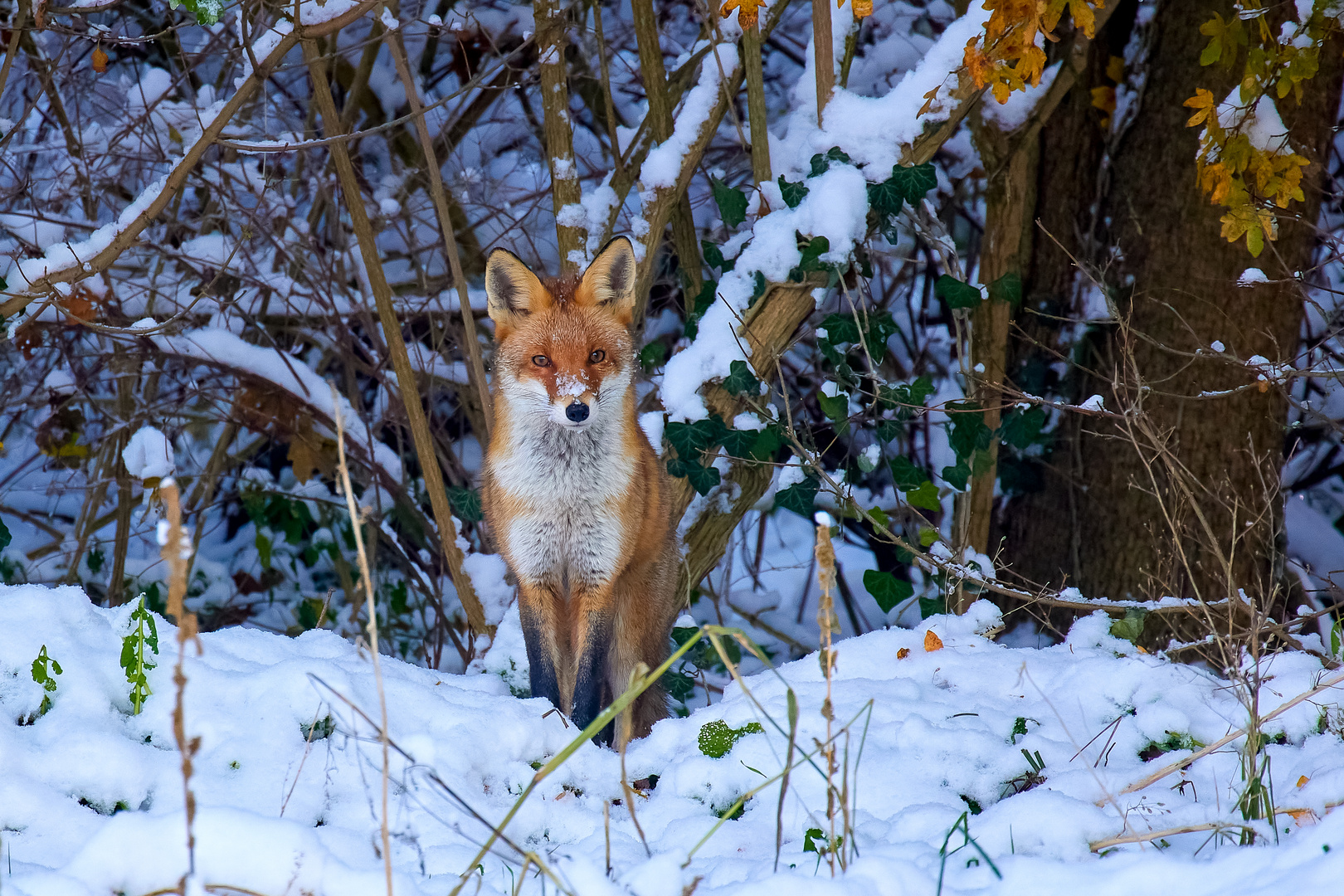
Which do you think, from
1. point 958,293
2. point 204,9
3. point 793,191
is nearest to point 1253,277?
point 958,293

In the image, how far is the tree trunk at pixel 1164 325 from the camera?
16.2 feet

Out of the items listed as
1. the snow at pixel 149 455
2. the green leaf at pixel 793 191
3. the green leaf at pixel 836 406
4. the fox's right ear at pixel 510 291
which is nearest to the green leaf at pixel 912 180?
the green leaf at pixel 793 191

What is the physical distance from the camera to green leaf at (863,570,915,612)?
483 cm

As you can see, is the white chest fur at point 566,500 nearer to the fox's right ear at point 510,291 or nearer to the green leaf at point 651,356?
the fox's right ear at point 510,291

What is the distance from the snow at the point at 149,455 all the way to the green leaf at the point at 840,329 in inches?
134

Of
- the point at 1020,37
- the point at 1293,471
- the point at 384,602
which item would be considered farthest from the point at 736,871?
the point at 1293,471

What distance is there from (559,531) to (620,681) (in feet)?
2.38

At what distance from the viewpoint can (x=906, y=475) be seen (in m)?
5.05

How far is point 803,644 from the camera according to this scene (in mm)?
6504

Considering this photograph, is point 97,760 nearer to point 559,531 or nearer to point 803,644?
point 559,531

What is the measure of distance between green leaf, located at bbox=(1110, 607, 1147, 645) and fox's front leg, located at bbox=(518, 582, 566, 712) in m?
2.02

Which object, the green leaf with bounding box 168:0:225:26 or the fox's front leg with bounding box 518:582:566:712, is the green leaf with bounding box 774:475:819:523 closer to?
the fox's front leg with bounding box 518:582:566:712

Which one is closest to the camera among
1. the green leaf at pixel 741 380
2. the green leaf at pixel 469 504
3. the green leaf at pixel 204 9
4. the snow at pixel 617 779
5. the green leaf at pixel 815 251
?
the snow at pixel 617 779

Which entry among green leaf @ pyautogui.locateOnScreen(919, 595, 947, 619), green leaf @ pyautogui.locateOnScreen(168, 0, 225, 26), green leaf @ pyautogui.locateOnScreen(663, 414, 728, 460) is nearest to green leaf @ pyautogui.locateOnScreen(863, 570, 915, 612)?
green leaf @ pyautogui.locateOnScreen(919, 595, 947, 619)
